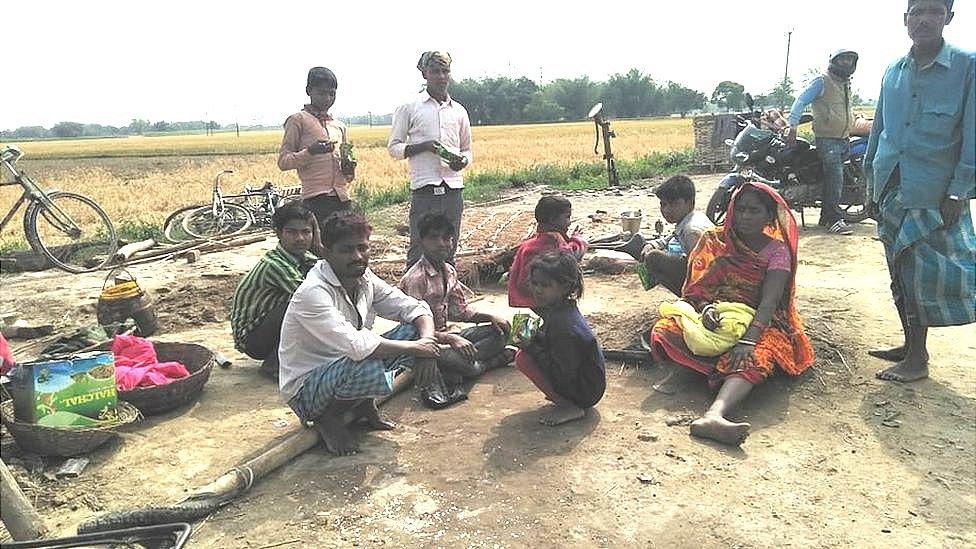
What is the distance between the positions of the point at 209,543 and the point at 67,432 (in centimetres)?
110

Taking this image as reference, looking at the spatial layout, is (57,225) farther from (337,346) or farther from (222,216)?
(337,346)

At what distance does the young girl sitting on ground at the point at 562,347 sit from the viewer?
3.36 meters

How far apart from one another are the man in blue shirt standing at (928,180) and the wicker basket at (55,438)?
13.0 feet

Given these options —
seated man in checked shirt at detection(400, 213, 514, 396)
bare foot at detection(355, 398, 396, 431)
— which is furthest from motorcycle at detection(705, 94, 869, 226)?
bare foot at detection(355, 398, 396, 431)

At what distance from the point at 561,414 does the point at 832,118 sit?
5.89 m

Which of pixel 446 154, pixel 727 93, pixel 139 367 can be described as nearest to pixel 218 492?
pixel 139 367

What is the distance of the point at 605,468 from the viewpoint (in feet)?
9.77

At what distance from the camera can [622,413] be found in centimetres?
357

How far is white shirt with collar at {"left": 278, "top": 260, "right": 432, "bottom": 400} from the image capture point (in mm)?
3023

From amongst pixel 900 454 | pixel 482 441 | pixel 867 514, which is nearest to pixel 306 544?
pixel 482 441

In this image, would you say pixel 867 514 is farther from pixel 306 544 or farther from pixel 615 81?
pixel 615 81

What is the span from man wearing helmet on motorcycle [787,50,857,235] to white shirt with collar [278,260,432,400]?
5.96m

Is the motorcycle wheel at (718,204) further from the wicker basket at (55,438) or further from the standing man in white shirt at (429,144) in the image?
the wicker basket at (55,438)

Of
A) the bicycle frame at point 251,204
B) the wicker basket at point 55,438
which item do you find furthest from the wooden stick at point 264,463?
the bicycle frame at point 251,204
